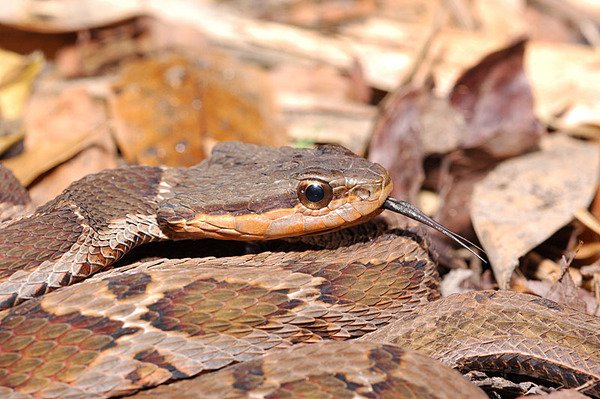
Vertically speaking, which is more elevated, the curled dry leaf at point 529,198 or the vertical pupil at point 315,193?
the vertical pupil at point 315,193

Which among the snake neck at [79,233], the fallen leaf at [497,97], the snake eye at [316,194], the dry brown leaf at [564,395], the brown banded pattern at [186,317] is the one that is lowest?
the dry brown leaf at [564,395]

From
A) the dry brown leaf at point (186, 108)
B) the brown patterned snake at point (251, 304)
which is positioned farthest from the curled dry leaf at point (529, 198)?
the dry brown leaf at point (186, 108)

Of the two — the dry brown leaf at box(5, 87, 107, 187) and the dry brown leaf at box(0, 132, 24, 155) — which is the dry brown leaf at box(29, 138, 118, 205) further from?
the dry brown leaf at box(0, 132, 24, 155)

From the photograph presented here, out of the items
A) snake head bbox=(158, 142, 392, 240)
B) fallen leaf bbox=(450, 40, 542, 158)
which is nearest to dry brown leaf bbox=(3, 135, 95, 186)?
snake head bbox=(158, 142, 392, 240)

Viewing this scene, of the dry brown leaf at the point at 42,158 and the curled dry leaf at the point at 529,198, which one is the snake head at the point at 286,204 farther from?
the dry brown leaf at the point at 42,158

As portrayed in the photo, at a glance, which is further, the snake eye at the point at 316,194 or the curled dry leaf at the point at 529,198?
the curled dry leaf at the point at 529,198

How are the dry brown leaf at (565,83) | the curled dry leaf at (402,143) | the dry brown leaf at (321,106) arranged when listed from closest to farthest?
the curled dry leaf at (402,143) < the dry brown leaf at (321,106) < the dry brown leaf at (565,83)

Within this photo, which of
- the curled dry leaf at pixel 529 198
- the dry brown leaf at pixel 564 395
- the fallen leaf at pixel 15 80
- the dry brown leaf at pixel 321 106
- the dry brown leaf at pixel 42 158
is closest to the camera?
the dry brown leaf at pixel 564 395

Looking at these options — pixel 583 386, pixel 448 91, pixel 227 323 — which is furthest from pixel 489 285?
pixel 448 91

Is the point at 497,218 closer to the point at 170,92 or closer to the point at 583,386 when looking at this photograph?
the point at 583,386
